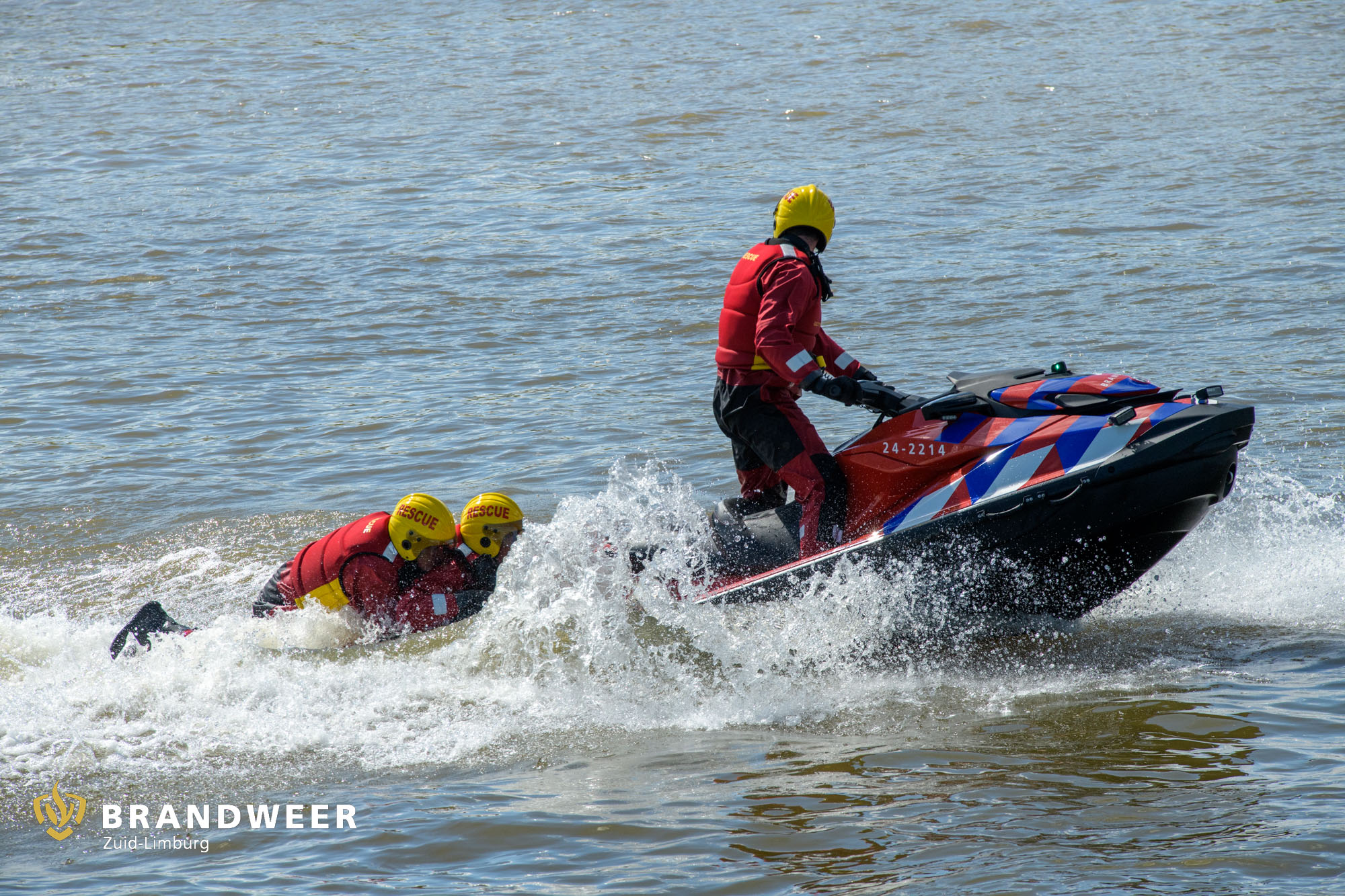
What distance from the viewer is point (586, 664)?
6105mm

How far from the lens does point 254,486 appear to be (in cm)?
919

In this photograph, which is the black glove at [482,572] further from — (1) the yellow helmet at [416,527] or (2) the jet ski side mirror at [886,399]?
(2) the jet ski side mirror at [886,399]

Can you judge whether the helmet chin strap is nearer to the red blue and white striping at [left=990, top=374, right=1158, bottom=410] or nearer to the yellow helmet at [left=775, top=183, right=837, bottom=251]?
the yellow helmet at [left=775, top=183, right=837, bottom=251]

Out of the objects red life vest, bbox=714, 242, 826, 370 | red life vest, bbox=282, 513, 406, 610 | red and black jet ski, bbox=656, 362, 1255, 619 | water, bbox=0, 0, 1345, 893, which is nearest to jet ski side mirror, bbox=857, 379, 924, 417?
red and black jet ski, bbox=656, 362, 1255, 619

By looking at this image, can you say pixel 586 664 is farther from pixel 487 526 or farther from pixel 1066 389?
pixel 1066 389

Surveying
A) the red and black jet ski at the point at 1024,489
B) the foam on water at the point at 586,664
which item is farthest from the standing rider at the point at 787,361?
the foam on water at the point at 586,664

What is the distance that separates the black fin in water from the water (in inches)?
A: 5.7

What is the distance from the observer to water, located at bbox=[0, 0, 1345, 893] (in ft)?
15.5

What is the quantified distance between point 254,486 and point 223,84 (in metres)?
16.4

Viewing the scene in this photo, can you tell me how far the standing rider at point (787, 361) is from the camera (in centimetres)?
592

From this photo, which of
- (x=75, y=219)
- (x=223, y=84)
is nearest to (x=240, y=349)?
(x=75, y=219)

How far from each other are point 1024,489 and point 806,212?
1.58 meters

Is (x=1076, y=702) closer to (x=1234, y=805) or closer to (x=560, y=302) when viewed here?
(x=1234, y=805)

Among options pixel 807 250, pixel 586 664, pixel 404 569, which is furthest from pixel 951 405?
pixel 404 569
